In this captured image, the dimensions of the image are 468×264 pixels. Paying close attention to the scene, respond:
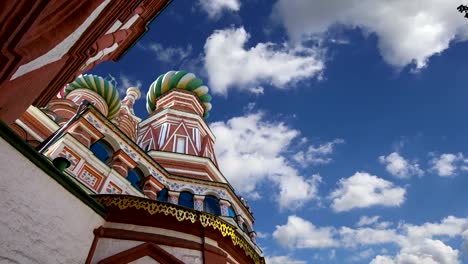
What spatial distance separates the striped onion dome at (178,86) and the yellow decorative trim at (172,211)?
20.4 meters

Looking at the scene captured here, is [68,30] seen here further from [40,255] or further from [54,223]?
[40,255]

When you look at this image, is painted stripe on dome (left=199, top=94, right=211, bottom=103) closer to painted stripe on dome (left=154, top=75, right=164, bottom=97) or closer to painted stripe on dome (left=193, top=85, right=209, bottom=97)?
painted stripe on dome (left=193, top=85, right=209, bottom=97)

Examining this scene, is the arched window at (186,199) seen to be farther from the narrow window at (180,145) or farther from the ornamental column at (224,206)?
the narrow window at (180,145)

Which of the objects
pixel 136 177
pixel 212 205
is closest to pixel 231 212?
pixel 212 205

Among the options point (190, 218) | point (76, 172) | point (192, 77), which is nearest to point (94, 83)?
point (192, 77)

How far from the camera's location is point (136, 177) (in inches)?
570

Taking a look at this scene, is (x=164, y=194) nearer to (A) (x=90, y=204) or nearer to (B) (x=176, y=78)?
(A) (x=90, y=204)

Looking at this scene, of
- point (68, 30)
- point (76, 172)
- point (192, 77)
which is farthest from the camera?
point (192, 77)

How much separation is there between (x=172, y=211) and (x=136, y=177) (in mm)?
8349

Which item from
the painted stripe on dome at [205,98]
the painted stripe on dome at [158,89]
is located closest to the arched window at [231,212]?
the painted stripe on dome at [205,98]

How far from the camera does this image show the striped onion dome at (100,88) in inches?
881

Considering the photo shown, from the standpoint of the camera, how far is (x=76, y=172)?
1087cm

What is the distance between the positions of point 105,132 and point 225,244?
26.6 feet

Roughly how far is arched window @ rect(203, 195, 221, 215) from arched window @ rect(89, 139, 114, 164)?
16.4 feet
